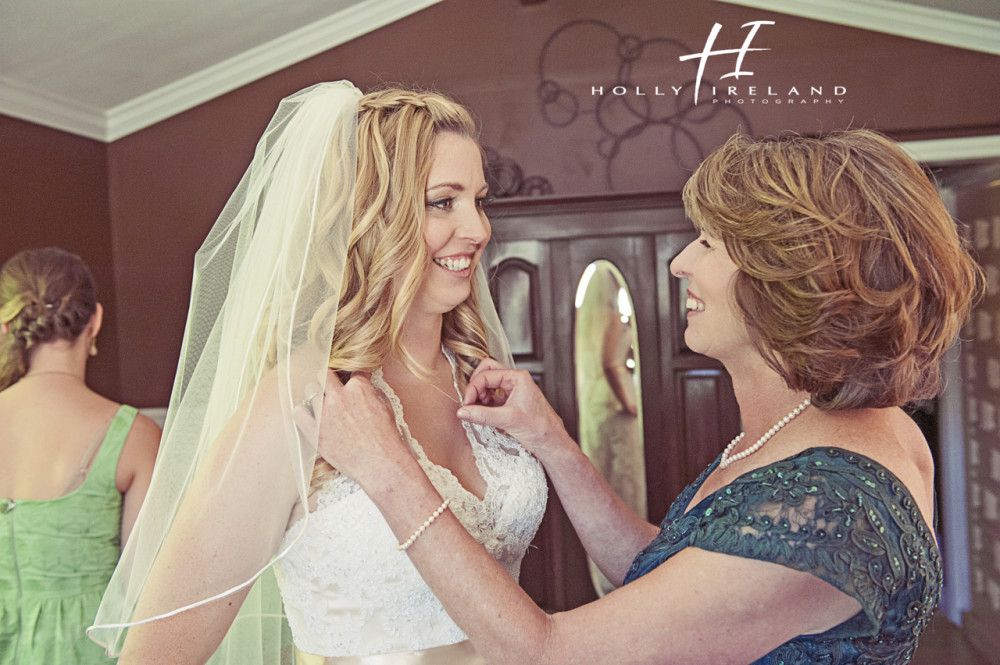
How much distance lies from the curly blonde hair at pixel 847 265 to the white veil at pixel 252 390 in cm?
58

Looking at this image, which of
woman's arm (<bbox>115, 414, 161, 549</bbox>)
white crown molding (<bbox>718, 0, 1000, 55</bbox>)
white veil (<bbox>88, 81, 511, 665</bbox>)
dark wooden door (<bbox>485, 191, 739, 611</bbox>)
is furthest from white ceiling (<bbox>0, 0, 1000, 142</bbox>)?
white veil (<bbox>88, 81, 511, 665</bbox>)

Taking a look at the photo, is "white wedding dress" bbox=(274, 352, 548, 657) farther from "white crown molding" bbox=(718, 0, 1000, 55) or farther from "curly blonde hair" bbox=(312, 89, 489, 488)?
"white crown molding" bbox=(718, 0, 1000, 55)

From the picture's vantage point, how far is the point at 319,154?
1.27 metres

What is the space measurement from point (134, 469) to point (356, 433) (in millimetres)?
1336

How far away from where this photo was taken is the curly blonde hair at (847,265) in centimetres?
104

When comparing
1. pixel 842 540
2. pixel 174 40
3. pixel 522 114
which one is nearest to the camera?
pixel 842 540

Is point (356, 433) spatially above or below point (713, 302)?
below

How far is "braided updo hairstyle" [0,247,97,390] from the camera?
208cm

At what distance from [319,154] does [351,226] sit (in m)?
0.12

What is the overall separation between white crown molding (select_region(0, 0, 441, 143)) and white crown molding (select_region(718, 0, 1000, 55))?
1.57 metres

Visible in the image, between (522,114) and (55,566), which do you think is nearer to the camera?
(55,566)

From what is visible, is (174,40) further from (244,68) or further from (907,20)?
(907,20)

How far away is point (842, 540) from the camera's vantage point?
0.97m

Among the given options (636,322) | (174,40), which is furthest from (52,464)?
(636,322)
